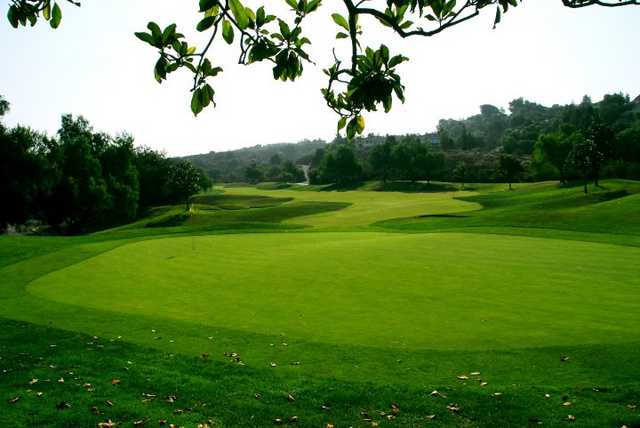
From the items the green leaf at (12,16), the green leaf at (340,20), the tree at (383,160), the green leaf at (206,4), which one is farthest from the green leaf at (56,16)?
the tree at (383,160)

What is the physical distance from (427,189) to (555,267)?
2888 inches

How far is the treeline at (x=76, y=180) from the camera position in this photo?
4497 centimetres

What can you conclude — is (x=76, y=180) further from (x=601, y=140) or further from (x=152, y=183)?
(x=601, y=140)

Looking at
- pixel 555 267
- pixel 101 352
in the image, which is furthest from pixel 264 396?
pixel 555 267

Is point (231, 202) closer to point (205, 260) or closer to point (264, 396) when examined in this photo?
point (205, 260)

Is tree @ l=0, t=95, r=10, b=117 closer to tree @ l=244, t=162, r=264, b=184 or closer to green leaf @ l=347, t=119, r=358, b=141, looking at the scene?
green leaf @ l=347, t=119, r=358, b=141

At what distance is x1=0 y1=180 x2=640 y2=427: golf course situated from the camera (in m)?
6.79

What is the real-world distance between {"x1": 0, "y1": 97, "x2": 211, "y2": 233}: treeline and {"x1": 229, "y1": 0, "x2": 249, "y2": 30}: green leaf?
47.9m

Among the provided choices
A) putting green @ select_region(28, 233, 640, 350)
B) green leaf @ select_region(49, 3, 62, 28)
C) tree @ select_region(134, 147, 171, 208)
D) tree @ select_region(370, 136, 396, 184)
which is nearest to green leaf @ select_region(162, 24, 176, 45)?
green leaf @ select_region(49, 3, 62, 28)

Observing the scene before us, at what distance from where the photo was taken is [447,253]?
18.4m

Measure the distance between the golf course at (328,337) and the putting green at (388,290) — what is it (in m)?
0.07

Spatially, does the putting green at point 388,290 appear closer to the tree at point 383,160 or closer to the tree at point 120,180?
the tree at point 120,180

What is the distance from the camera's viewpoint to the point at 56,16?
11.1 ft

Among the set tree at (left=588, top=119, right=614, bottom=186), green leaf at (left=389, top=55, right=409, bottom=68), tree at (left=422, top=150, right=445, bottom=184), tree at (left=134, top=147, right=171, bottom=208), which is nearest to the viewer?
green leaf at (left=389, top=55, right=409, bottom=68)
